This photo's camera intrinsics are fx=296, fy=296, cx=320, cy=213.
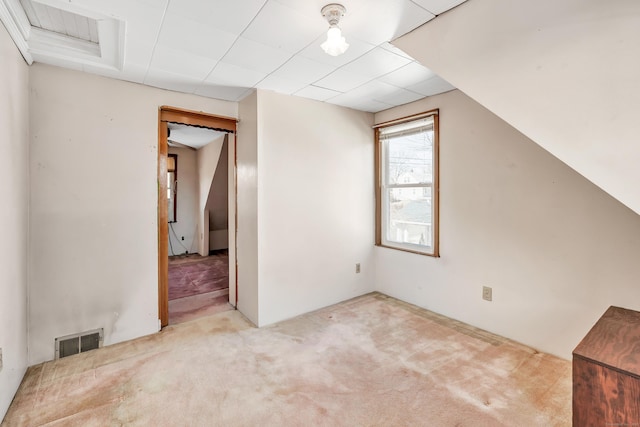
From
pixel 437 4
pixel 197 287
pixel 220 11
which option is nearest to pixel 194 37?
pixel 220 11

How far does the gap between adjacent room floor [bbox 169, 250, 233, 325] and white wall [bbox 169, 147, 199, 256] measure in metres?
0.36

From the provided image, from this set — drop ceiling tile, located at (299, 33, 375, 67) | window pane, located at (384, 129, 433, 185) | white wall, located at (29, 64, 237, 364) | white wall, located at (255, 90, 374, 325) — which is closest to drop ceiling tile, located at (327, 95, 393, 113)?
white wall, located at (255, 90, 374, 325)

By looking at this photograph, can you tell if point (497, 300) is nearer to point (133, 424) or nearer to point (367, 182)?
point (367, 182)

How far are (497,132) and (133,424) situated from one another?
10.9 feet

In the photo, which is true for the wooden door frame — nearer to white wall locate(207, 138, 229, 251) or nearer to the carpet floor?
the carpet floor

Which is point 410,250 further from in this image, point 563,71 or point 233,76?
point 233,76

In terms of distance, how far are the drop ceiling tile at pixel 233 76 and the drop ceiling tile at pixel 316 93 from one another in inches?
18.6

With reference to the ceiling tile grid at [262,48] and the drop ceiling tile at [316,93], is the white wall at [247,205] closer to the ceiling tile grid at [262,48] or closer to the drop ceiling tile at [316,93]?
the ceiling tile grid at [262,48]

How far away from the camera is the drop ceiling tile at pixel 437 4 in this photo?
1522 millimetres

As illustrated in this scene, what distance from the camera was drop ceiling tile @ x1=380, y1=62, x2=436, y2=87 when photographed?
234 centimetres

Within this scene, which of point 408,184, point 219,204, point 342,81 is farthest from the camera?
point 219,204

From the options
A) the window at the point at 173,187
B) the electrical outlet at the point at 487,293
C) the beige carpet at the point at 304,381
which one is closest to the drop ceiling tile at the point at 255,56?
the beige carpet at the point at 304,381

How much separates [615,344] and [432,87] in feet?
7.54

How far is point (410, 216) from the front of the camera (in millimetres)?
3457
